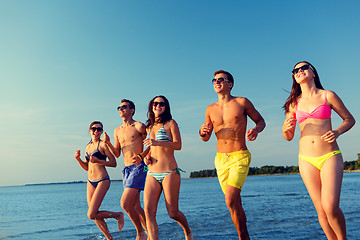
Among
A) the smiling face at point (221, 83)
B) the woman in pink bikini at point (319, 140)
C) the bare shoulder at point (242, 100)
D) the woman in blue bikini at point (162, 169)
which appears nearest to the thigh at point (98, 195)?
the woman in blue bikini at point (162, 169)

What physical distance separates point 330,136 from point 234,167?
186 cm

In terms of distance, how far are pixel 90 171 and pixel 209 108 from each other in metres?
4.21

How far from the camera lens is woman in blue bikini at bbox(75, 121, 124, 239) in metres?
9.23

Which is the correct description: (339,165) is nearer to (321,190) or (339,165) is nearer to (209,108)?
(321,190)

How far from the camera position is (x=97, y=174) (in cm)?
957

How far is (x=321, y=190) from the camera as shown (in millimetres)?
5531

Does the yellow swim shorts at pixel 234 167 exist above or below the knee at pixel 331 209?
above

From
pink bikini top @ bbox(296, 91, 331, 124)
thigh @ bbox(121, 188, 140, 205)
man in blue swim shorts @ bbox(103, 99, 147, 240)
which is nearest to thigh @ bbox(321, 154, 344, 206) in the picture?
pink bikini top @ bbox(296, 91, 331, 124)

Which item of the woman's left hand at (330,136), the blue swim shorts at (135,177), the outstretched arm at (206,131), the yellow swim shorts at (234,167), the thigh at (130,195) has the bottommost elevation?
the thigh at (130,195)

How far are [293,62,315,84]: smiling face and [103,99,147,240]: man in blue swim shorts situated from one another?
13.5 ft

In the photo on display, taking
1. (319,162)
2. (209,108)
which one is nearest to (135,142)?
(209,108)

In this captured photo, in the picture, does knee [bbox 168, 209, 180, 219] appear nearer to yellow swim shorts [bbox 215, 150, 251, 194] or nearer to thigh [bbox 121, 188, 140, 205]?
yellow swim shorts [bbox 215, 150, 251, 194]

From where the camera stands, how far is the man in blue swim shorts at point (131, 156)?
8.56 metres

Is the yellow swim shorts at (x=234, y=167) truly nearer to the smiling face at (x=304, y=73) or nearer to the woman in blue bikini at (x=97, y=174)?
the smiling face at (x=304, y=73)
